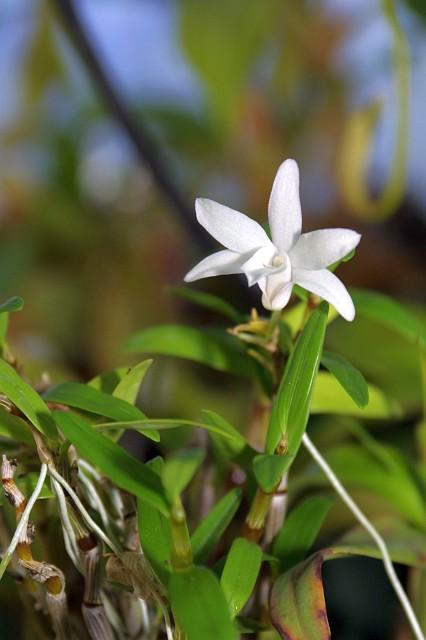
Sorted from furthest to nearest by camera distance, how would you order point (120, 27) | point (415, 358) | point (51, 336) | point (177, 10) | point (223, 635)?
point (120, 27) → point (177, 10) → point (51, 336) → point (415, 358) → point (223, 635)

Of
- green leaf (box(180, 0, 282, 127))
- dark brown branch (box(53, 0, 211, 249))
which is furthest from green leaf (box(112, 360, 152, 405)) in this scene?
green leaf (box(180, 0, 282, 127))

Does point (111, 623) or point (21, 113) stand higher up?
point (21, 113)

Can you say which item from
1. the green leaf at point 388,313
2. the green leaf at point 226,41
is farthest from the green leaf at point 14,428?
the green leaf at point 226,41

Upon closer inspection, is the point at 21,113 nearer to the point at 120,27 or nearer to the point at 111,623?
the point at 120,27

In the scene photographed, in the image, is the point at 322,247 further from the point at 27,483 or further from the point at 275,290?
the point at 27,483

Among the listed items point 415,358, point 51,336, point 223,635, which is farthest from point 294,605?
point 51,336

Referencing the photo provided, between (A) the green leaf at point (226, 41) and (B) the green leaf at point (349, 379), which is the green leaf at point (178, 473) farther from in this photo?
(A) the green leaf at point (226, 41)

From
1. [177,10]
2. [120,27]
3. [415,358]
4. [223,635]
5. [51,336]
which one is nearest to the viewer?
[223,635]

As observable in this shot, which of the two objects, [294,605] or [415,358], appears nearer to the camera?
[294,605]
